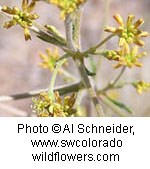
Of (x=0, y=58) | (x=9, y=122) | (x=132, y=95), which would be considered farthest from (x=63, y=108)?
(x=0, y=58)

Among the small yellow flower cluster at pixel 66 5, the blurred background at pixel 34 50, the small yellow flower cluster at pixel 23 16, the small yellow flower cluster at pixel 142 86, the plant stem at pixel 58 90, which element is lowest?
the small yellow flower cluster at pixel 66 5

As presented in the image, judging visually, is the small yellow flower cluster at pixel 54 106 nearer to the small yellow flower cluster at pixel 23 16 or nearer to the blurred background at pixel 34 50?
the small yellow flower cluster at pixel 23 16

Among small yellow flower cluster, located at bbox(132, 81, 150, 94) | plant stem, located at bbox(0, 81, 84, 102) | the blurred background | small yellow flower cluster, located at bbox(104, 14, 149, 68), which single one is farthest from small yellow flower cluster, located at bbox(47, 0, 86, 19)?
the blurred background

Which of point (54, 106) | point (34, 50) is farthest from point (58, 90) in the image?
point (34, 50)

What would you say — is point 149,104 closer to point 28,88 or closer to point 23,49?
point 28,88

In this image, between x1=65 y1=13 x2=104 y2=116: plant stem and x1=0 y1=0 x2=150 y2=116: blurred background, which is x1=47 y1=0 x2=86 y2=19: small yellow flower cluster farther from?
x1=0 y1=0 x2=150 y2=116: blurred background

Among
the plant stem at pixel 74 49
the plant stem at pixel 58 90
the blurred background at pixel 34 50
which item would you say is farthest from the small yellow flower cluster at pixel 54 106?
the blurred background at pixel 34 50
